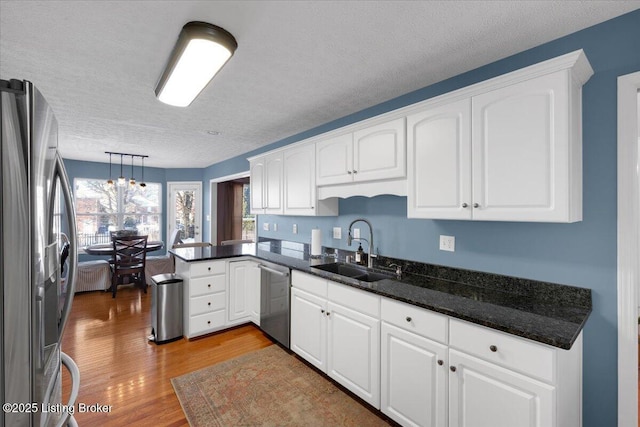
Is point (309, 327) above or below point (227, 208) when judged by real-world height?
→ below

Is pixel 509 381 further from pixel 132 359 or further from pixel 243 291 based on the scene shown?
pixel 132 359

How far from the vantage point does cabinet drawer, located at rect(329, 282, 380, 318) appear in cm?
198

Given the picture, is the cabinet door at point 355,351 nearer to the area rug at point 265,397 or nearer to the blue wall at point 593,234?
the area rug at point 265,397

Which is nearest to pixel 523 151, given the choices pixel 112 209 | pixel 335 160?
pixel 335 160

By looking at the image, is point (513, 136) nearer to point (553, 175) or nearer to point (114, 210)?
point (553, 175)

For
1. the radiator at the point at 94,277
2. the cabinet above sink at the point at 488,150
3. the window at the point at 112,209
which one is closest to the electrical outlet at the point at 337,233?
the cabinet above sink at the point at 488,150

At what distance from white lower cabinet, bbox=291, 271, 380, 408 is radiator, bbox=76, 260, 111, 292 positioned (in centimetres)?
410

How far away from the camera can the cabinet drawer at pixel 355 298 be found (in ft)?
6.51

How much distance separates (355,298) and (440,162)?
111 centimetres

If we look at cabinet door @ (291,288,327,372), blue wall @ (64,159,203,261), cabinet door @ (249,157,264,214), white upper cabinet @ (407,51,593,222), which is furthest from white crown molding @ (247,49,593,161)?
blue wall @ (64,159,203,261)

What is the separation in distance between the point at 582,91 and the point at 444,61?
78cm

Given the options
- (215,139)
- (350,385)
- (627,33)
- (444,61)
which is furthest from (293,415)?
(215,139)

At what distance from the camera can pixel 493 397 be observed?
1406 mm

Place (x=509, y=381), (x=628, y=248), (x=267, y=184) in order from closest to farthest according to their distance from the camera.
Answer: (x=509, y=381) < (x=628, y=248) < (x=267, y=184)
